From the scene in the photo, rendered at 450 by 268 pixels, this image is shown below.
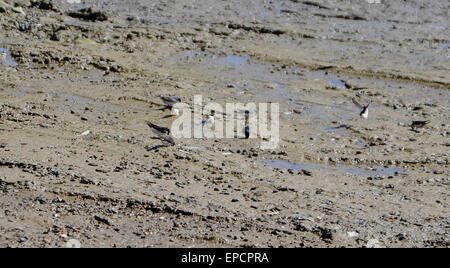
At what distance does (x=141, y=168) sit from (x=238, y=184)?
0.89 m

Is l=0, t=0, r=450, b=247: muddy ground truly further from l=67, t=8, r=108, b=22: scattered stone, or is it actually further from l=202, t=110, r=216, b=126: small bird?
l=202, t=110, r=216, b=126: small bird

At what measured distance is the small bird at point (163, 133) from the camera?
6699 mm

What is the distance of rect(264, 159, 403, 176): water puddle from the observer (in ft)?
21.2

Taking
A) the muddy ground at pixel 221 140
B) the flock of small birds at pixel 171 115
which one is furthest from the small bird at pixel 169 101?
the muddy ground at pixel 221 140

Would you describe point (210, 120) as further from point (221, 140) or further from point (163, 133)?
point (163, 133)

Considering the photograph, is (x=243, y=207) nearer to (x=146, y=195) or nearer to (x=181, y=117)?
(x=146, y=195)

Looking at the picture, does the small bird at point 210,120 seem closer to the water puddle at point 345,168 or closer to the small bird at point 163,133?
the small bird at point 163,133

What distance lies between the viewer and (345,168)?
21.5 ft

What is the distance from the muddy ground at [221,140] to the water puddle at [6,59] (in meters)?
0.03

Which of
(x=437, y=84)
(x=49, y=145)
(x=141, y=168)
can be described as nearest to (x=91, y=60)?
(x=49, y=145)

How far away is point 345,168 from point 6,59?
4.86 metres
